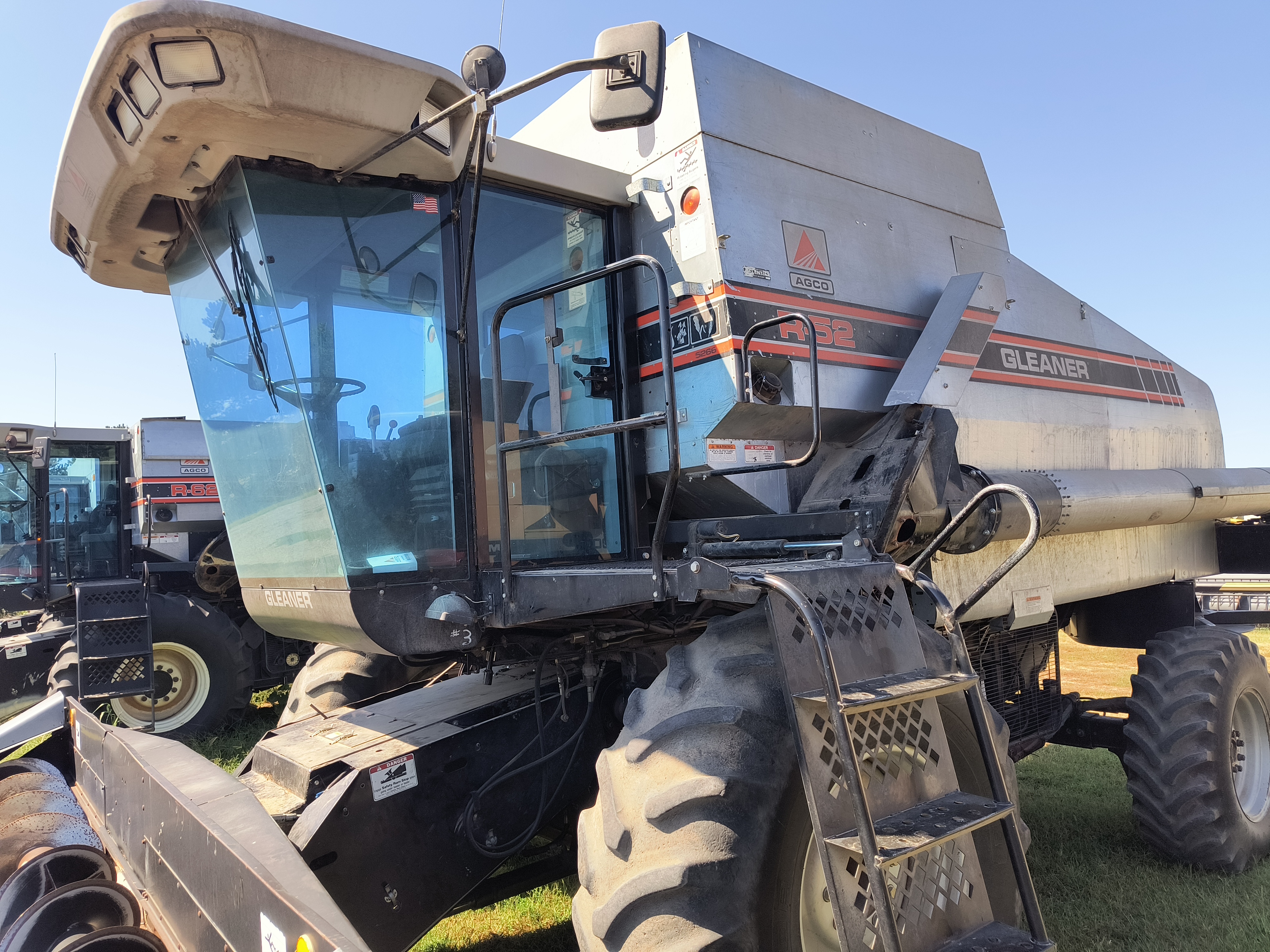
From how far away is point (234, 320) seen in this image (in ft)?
10.3

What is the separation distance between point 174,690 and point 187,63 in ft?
23.5

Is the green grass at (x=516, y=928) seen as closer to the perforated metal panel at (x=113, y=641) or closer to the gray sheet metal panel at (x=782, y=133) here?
the gray sheet metal panel at (x=782, y=133)

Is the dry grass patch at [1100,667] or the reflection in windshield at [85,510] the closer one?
the dry grass patch at [1100,667]

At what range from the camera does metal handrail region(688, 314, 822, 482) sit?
2693 millimetres

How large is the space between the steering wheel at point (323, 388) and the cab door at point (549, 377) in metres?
0.42

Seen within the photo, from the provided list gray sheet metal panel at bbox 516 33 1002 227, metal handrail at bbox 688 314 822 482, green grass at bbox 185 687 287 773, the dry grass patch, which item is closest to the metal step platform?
metal handrail at bbox 688 314 822 482

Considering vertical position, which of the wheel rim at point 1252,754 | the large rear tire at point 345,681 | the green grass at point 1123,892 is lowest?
the green grass at point 1123,892

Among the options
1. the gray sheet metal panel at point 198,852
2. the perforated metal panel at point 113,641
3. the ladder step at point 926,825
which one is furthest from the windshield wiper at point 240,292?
the perforated metal panel at point 113,641

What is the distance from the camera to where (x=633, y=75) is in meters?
2.29

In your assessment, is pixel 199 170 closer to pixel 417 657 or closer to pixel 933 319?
pixel 417 657

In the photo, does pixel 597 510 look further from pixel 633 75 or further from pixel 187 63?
pixel 187 63

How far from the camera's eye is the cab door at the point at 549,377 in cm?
319

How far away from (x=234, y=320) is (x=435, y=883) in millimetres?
1975

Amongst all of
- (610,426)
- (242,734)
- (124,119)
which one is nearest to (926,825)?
(610,426)
